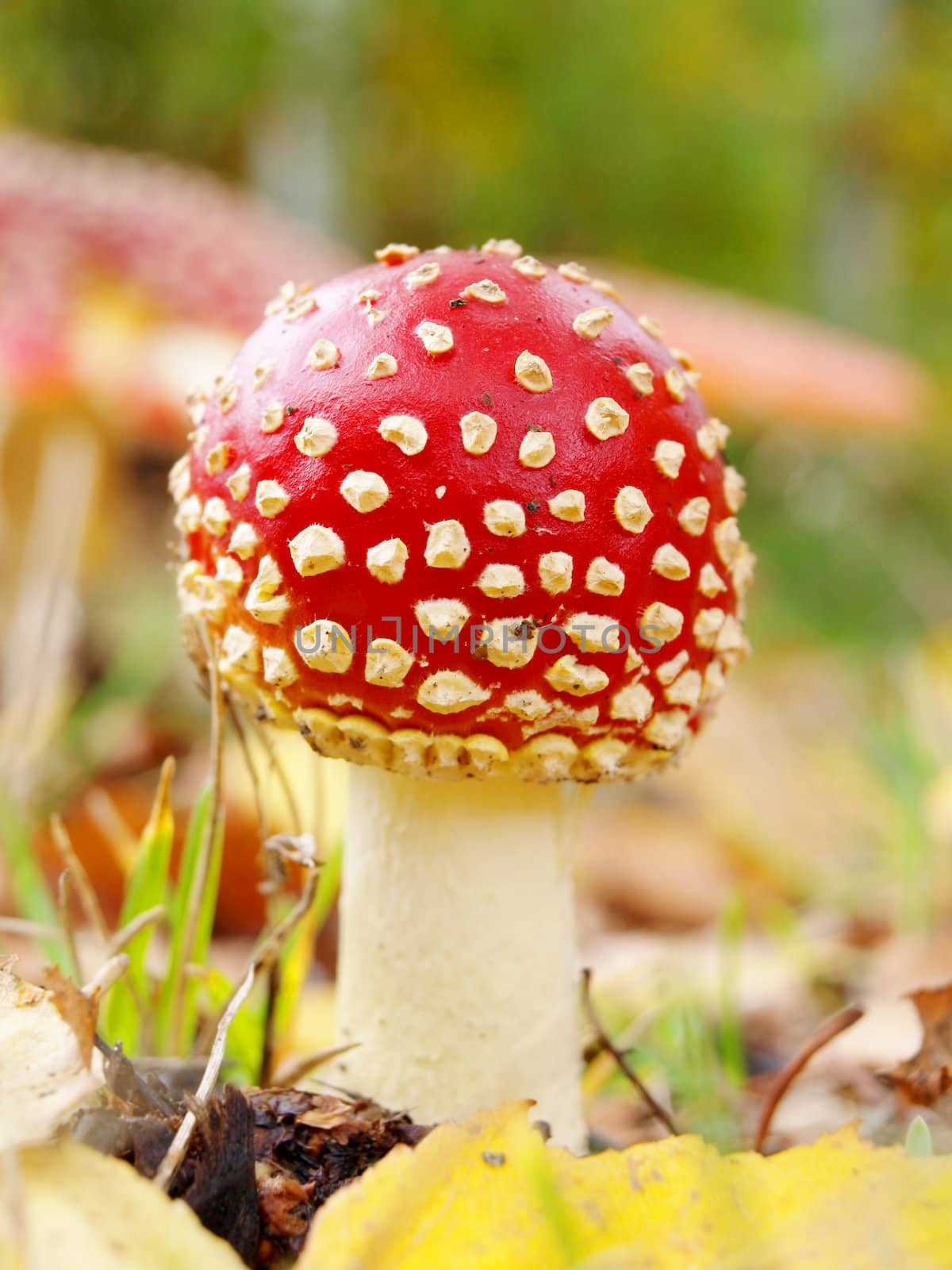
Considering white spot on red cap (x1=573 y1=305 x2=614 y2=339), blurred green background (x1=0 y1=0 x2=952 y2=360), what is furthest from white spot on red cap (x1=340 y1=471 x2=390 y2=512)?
blurred green background (x1=0 y1=0 x2=952 y2=360)

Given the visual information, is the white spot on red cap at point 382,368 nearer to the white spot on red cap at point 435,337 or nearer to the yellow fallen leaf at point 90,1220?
the white spot on red cap at point 435,337

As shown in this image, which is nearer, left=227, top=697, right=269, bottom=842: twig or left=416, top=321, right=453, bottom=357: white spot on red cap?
left=416, top=321, right=453, bottom=357: white spot on red cap

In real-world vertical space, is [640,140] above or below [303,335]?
above

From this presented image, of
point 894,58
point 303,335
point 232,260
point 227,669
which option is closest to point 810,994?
point 227,669

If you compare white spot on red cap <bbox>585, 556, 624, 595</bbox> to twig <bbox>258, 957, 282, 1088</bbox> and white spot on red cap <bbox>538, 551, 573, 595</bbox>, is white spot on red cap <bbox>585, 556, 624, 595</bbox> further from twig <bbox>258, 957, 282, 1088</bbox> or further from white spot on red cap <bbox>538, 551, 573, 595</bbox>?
twig <bbox>258, 957, 282, 1088</bbox>

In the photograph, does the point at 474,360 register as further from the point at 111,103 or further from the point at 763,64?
the point at 763,64

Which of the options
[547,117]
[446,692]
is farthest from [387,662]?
[547,117]
